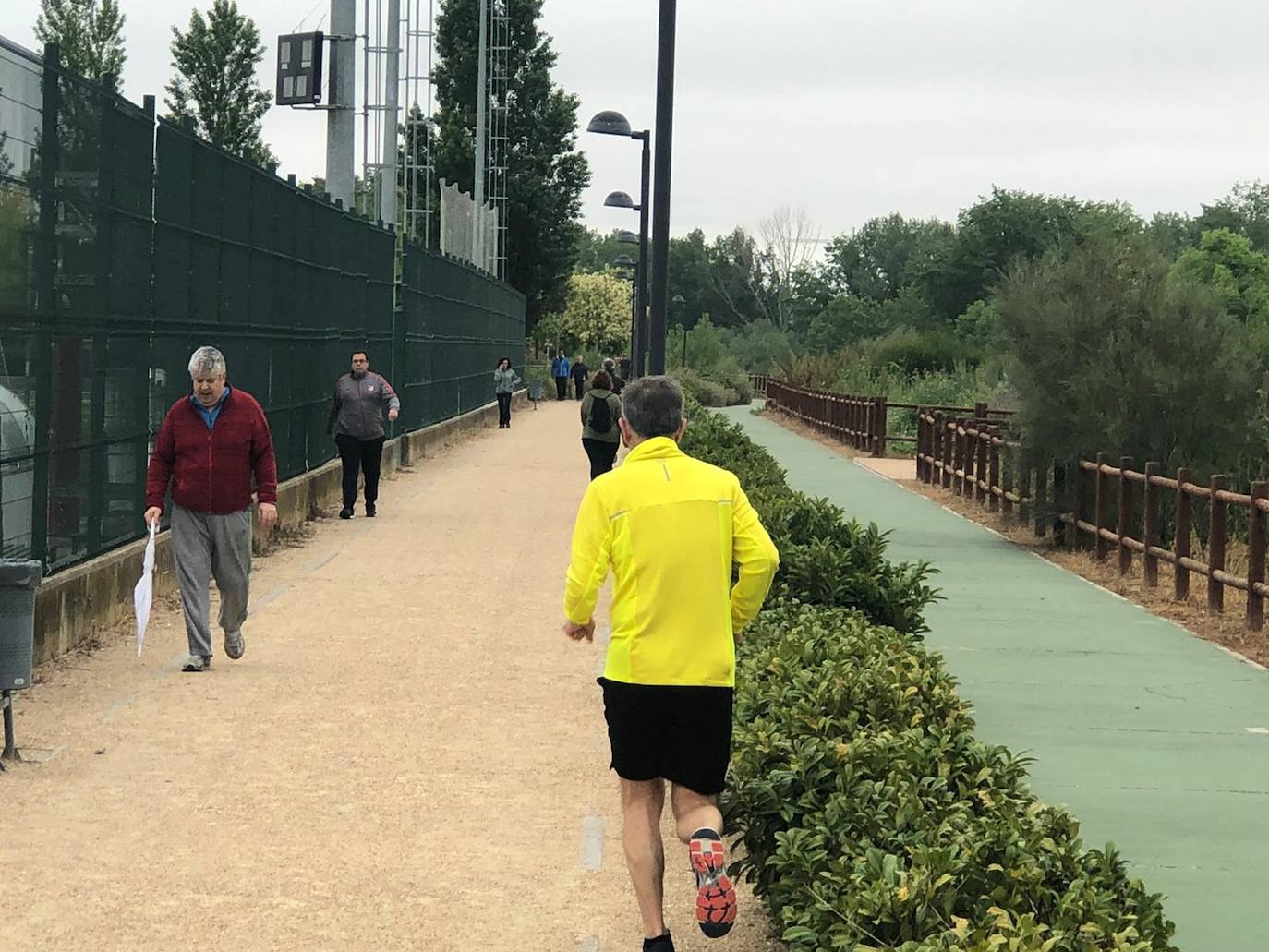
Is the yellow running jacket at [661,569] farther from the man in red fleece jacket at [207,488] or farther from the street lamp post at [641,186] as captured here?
the street lamp post at [641,186]

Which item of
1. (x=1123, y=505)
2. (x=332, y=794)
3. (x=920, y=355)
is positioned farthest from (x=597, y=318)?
(x=332, y=794)

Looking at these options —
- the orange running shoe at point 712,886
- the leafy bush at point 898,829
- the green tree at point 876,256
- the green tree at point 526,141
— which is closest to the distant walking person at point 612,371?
the leafy bush at point 898,829

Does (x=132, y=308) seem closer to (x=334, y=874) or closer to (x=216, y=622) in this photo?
(x=216, y=622)

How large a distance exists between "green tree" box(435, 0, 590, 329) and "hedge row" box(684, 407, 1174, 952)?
7649 centimetres

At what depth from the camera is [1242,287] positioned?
332 ft

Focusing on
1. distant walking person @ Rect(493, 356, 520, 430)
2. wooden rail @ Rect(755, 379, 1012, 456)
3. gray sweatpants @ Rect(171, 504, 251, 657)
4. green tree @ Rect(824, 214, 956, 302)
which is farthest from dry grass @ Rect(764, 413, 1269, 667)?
green tree @ Rect(824, 214, 956, 302)

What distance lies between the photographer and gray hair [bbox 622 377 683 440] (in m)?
6.29

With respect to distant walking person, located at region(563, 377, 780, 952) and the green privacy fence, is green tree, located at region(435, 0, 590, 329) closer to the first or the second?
the green privacy fence

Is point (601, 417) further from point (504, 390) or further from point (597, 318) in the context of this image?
point (597, 318)

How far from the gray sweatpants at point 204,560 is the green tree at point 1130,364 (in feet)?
33.9

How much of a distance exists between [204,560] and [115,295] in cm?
252

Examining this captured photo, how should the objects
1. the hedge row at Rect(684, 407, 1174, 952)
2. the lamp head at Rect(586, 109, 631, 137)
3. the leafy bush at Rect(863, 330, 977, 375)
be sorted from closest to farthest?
the hedge row at Rect(684, 407, 1174, 952) → the lamp head at Rect(586, 109, 631, 137) → the leafy bush at Rect(863, 330, 977, 375)

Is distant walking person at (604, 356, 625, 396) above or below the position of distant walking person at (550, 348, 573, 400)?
above

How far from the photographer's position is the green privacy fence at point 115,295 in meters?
11.4
